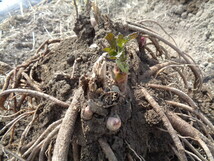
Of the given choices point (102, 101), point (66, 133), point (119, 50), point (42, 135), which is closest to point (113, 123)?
point (102, 101)

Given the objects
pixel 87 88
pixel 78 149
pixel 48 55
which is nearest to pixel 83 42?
pixel 48 55

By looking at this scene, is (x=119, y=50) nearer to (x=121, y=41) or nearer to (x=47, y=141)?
(x=121, y=41)

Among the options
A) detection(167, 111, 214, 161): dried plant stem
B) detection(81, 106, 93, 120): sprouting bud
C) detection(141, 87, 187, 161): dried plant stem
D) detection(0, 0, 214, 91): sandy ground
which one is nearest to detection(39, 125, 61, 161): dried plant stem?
detection(81, 106, 93, 120): sprouting bud

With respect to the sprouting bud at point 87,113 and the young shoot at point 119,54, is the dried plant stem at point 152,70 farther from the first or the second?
the sprouting bud at point 87,113

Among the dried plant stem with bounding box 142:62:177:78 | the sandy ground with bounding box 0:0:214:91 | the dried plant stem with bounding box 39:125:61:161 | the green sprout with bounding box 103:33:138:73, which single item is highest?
the sandy ground with bounding box 0:0:214:91

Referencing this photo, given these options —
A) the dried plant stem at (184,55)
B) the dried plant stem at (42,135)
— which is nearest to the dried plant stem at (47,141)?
the dried plant stem at (42,135)

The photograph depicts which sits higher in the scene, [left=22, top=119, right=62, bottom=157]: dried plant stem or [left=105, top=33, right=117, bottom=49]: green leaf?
[left=105, top=33, right=117, bottom=49]: green leaf

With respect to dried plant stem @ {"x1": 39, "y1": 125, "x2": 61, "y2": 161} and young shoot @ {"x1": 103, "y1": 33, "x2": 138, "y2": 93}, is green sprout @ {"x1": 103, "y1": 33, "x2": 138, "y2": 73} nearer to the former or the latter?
young shoot @ {"x1": 103, "y1": 33, "x2": 138, "y2": 93}
